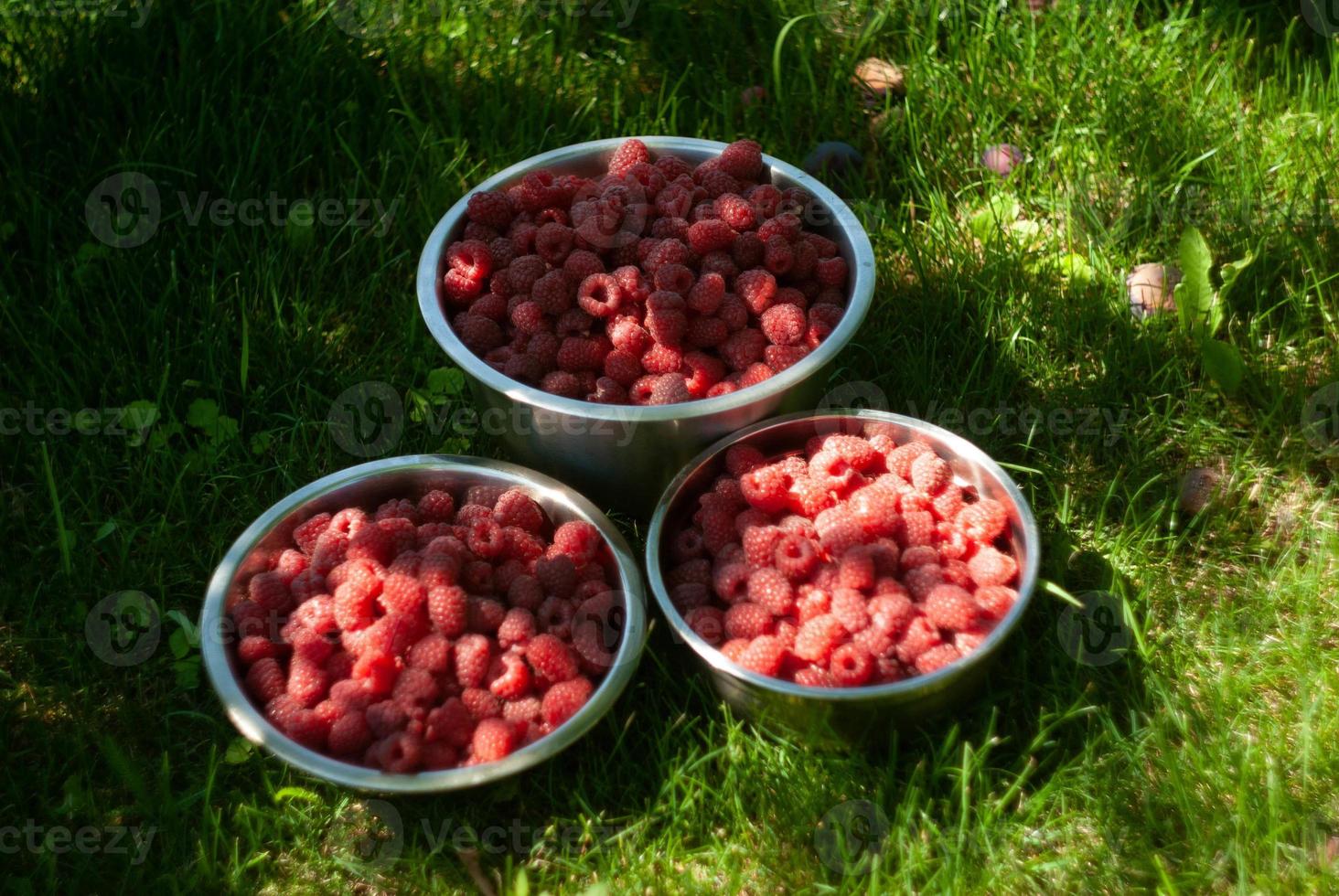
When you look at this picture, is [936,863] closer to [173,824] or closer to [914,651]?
[914,651]

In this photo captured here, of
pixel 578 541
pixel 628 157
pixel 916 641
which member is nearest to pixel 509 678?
pixel 578 541

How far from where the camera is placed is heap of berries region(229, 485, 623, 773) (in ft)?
6.64

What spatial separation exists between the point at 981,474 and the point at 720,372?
1.90ft

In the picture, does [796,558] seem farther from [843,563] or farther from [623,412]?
[623,412]

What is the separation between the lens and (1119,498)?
8.63ft

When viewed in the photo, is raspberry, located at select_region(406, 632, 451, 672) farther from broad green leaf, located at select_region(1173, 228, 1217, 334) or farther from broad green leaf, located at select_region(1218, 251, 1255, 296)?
broad green leaf, located at select_region(1218, 251, 1255, 296)

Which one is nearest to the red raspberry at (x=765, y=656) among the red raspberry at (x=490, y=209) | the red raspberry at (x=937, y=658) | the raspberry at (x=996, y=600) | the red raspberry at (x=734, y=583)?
the red raspberry at (x=734, y=583)

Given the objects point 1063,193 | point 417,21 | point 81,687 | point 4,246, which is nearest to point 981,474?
point 1063,193

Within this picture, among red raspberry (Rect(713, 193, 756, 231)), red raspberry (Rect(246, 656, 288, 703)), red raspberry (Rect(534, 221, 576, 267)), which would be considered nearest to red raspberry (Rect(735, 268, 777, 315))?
red raspberry (Rect(713, 193, 756, 231))

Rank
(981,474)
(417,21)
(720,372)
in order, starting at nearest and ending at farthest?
(981,474) < (720,372) < (417,21)

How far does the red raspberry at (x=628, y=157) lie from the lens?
2.80 metres

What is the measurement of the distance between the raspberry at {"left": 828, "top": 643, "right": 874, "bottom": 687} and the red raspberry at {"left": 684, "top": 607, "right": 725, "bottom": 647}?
0.23 meters

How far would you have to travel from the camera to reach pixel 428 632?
84.1 inches

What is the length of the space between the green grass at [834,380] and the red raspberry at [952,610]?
0.23 metres
